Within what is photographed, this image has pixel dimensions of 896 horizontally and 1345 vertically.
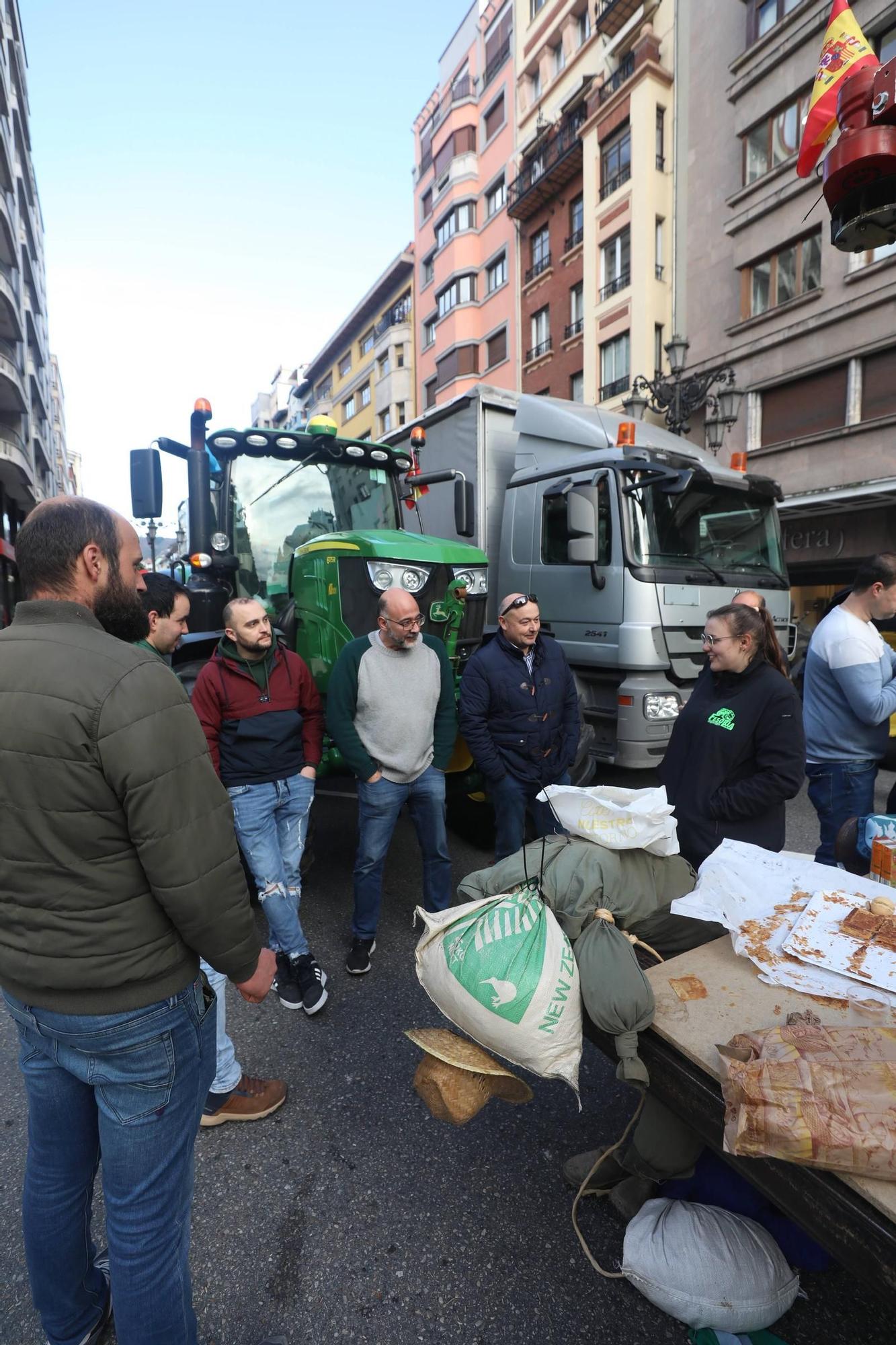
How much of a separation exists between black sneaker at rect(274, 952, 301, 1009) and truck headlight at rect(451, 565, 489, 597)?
2800 millimetres

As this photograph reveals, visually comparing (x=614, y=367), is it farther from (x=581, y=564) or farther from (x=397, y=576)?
(x=397, y=576)

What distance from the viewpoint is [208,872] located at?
1407mm

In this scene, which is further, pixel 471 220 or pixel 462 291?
pixel 471 220

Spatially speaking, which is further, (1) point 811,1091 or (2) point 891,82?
(2) point 891,82

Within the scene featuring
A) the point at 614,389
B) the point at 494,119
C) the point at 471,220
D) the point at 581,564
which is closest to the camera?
the point at 581,564

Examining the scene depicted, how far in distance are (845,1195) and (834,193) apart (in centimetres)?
296

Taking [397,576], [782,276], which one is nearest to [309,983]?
[397,576]

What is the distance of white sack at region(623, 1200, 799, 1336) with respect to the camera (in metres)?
1.62

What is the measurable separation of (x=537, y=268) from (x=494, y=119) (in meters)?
7.81

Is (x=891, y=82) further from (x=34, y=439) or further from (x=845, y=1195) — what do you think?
(x=34, y=439)

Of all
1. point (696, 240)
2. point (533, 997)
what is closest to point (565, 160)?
point (696, 240)

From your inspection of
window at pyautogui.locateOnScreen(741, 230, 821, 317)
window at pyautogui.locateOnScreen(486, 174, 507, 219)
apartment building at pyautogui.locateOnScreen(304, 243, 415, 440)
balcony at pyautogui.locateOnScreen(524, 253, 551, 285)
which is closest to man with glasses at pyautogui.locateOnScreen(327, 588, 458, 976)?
window at pyautogui.locateOnScreen(741, 230, 821, 317)

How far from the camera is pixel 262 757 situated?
327cm

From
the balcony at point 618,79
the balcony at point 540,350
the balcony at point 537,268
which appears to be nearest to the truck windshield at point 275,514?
the balcony at point 540,350
